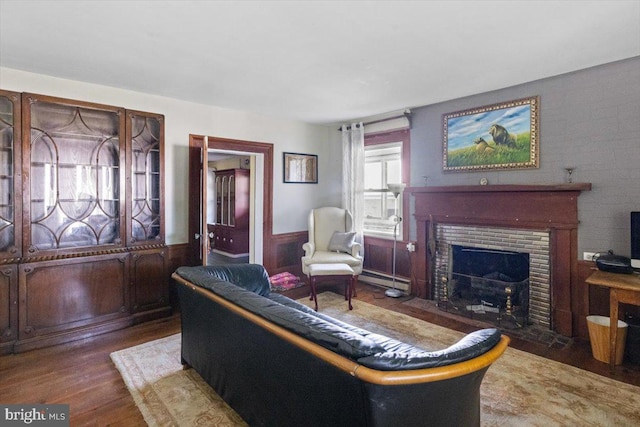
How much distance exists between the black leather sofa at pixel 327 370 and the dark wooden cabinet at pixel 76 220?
1842 millimetres

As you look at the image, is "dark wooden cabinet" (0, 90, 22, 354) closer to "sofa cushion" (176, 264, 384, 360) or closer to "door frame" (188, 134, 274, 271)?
"door frame" (188, 134, 274, 271)

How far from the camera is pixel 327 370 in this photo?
1.31 m

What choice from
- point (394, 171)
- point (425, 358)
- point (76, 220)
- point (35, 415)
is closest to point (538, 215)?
point (394, 171)

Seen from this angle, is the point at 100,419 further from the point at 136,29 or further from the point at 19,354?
the point at 136,29

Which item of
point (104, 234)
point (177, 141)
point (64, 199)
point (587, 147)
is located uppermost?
point (177, 141)

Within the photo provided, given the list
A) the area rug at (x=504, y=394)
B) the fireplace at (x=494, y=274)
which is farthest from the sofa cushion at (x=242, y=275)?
the fireplace at (x=494, y=274)

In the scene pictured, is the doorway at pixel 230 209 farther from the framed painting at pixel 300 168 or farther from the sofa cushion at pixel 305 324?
the sofa cushion at pixel 305 324

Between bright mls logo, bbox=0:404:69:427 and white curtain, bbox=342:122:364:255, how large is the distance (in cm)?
384

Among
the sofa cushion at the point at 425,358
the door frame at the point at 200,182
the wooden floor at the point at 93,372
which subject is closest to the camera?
the sofa cushion at the point at 425,358

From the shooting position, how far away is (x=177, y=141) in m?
4.02

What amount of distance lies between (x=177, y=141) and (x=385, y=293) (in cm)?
333

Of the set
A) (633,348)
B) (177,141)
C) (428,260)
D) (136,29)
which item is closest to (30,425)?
(136,29)

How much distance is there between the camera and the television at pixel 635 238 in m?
2.75

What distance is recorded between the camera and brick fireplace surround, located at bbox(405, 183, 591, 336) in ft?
10.5
